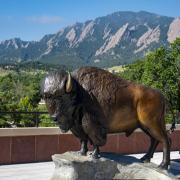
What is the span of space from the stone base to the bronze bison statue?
18 cm

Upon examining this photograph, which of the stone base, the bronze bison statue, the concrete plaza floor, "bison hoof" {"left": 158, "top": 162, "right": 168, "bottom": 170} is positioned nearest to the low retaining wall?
the concrete plaza floor

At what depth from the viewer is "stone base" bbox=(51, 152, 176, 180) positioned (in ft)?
21.0

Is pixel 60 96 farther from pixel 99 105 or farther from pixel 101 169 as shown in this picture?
pixel 101 169

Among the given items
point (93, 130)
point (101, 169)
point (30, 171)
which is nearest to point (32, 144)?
point (30, 171)

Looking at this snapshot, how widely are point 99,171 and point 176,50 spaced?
28642 mm

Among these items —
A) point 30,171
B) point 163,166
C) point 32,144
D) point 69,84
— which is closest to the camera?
point 69,84

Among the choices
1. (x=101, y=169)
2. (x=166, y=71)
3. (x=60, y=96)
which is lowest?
(x=101, y=169)

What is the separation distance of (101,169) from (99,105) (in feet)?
3.12

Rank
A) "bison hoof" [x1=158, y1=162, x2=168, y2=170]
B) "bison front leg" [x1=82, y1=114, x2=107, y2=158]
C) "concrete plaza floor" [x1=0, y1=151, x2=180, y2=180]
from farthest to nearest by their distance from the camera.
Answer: "concrete plaza floor" [x1=0, y1=151, x2=180, y2=180]
"bison hoof" [x1=158, y1=162, x2=168, y2=170]
"bison front leg" [x1=82, y1=114, x2=107, y2=158]

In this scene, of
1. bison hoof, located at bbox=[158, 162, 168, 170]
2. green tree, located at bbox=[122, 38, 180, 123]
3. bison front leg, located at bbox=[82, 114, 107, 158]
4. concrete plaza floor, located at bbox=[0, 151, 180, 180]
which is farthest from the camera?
green tree, located at bbox=[122, 38, 180, 123]

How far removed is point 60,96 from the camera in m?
6.15

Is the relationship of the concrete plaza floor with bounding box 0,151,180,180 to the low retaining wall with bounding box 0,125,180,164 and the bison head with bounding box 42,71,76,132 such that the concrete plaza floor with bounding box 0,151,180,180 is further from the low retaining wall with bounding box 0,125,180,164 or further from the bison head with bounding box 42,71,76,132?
the bison head with bounding box 42,71,76,132

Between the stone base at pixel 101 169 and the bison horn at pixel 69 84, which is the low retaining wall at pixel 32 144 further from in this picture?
the bison horn at pixel 69 84

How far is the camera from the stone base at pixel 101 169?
6402 mm
